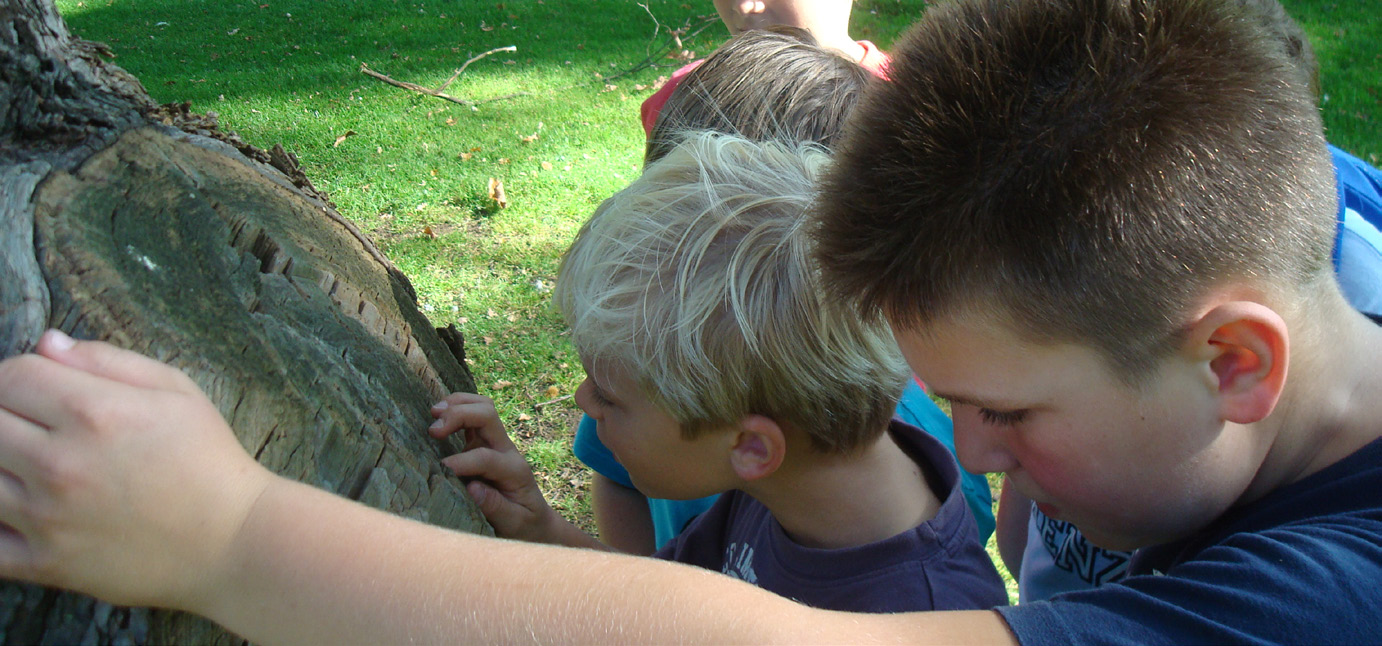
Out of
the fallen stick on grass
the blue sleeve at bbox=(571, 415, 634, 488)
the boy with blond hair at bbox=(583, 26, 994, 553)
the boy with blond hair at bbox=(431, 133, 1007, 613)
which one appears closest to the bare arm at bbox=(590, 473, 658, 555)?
the boy with blond hair at bbox=(583, 26, 994, 553)

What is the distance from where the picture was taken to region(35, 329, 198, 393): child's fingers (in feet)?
3.41

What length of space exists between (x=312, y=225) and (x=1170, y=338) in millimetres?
1509

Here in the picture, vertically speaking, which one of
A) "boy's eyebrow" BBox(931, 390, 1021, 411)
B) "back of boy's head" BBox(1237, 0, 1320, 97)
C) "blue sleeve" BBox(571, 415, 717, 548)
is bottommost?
"blue sleeve" BBox(571, 415, 717, 548)

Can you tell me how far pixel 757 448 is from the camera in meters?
1.78

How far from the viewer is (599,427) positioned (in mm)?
1918

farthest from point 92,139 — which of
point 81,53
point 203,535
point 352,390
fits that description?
point 203,535

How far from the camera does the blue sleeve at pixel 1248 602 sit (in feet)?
3.15

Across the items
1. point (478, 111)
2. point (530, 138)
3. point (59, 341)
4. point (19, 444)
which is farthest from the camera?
point (478, 111)

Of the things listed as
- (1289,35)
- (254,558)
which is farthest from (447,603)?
(1289,35)

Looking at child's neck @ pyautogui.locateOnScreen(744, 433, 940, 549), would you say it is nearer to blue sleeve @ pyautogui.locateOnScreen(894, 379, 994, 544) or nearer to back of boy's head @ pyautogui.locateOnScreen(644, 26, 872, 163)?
blue sleeve @ pyautogui.locateOnScreen(894, 379, 994, 544)

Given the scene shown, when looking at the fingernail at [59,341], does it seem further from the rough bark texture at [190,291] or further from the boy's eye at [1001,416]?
the boy's eye at [1001,416]

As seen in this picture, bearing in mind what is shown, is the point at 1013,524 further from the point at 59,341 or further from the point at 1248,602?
the point at 59,341

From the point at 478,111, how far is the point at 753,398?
6671 millimetres

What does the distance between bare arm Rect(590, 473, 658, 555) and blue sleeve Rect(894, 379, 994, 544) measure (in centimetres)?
85
